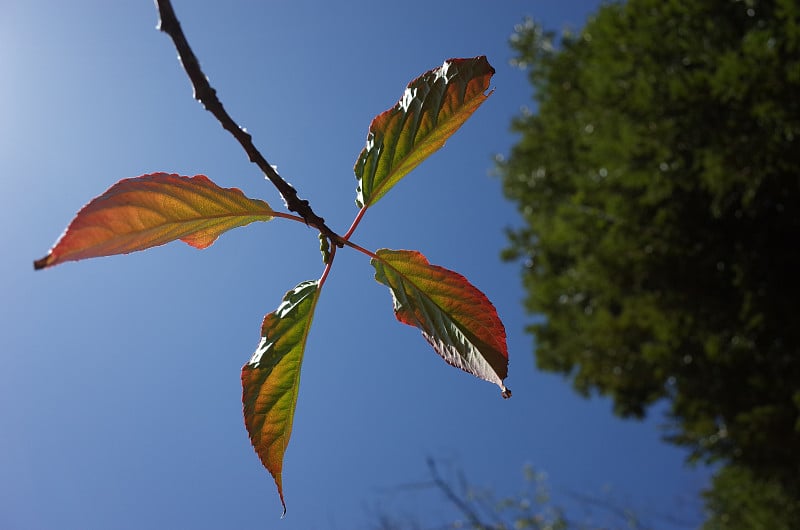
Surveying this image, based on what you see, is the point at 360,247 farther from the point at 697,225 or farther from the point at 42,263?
the point at 697,225

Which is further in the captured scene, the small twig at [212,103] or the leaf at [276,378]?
the leaf at [276,378]

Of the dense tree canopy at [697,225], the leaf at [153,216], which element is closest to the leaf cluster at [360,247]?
the leaf at [153,216]

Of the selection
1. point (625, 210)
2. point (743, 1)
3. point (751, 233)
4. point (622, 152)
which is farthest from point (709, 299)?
point (743, 1)

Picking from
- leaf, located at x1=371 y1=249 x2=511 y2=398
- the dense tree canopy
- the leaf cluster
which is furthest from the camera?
the dense tree canopy

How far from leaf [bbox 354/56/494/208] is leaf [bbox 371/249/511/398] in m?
0.09

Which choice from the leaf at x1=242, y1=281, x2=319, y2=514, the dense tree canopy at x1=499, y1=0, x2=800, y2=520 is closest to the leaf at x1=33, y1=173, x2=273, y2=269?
the leaf at x1=242, y1=281, x2=319, y2=514

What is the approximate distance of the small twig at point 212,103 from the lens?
1.55 ft

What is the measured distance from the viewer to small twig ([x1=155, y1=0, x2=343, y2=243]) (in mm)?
472

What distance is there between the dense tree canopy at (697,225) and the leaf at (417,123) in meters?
3.32

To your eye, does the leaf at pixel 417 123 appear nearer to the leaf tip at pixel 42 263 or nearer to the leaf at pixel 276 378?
the leaf at pixel 276 378

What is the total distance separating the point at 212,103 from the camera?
50cm

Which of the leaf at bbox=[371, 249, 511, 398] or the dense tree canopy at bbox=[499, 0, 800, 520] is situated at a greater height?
the dense tree canopy at bbox=[499, 0, 800, 520]

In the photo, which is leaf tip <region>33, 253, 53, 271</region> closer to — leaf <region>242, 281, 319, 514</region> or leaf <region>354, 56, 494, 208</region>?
leaf <region>242, 281, 319, 514</region>

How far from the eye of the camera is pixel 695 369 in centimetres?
441
